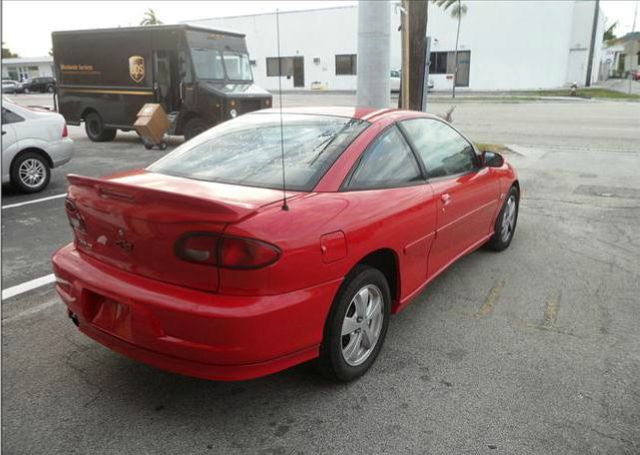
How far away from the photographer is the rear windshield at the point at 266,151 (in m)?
3.10

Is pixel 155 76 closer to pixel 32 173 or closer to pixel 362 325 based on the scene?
pixel 32 173

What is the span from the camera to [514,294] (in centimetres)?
433

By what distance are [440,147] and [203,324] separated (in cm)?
246

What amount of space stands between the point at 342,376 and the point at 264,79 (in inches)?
1976

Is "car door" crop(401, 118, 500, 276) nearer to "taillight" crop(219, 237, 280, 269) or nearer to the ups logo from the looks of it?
"taillight" crop(219, 237, 280, 269)

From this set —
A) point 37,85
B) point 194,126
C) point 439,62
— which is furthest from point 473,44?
point 37,85

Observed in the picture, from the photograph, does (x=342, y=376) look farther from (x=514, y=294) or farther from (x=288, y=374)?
(x=514, y=294)

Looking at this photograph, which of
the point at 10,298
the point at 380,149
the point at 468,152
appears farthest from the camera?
the point at 468,152

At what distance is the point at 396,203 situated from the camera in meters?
3.25

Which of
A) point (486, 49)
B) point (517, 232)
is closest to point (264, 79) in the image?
point (486, 49)

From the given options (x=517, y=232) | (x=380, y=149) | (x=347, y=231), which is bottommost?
(x=517, y=232)

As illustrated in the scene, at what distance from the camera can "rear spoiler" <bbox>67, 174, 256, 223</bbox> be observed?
2.45 m

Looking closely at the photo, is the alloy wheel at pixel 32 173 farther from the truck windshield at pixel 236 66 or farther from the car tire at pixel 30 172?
the truck windshield at pixel 236 66

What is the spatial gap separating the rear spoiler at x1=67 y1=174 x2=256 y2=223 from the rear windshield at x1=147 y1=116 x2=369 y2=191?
0.55 metres
